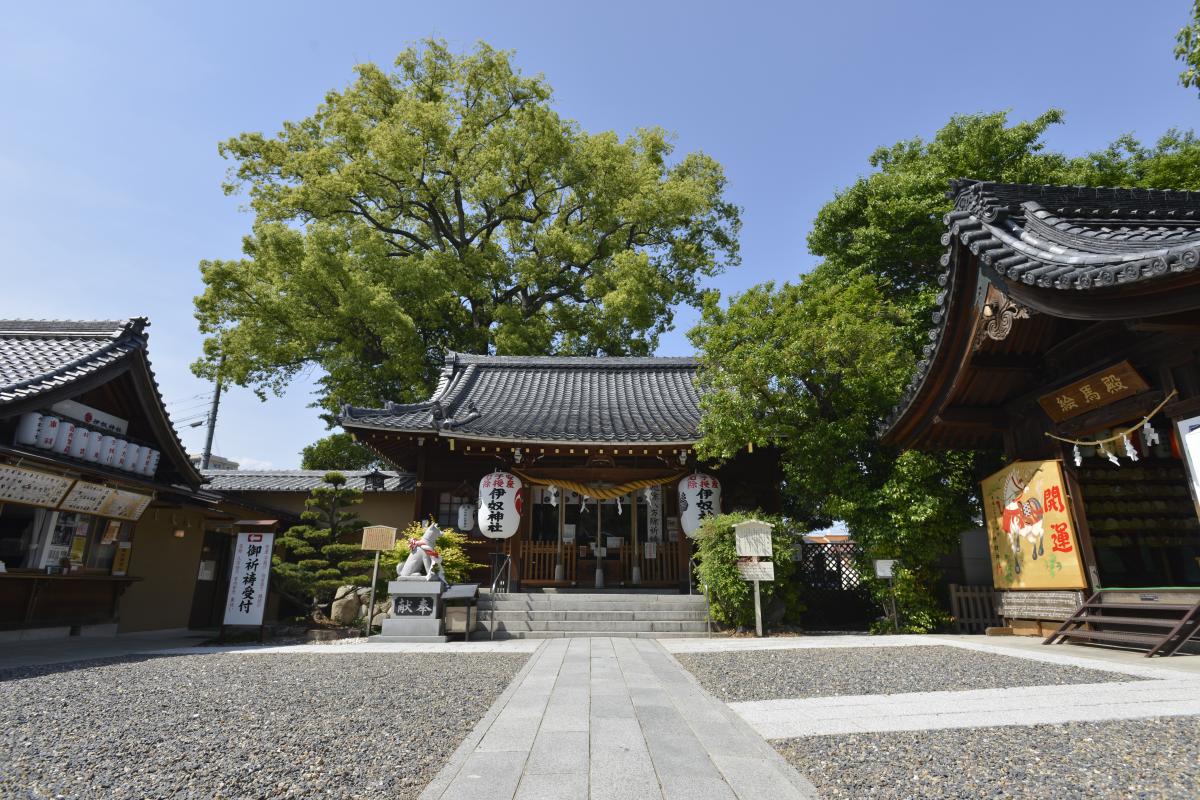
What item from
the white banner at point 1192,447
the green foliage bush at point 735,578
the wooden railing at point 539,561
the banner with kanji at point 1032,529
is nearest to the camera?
the white banner at point 1192,447

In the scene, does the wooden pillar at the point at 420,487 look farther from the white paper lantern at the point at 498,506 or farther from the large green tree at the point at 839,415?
the large green tree at the point at 839,415

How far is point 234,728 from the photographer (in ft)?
12.9

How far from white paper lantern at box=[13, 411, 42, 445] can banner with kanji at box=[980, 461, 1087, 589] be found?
46.6ft

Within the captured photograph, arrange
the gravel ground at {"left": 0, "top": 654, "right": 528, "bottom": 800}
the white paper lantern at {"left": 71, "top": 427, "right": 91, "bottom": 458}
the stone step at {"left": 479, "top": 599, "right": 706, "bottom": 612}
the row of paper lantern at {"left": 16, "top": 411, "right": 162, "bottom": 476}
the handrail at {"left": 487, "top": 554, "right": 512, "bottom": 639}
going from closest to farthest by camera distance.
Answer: the gravel ground at {"left": 0, "top": 654, "right": 528, "bottom": 800} → the row of paper lantern at {"left": 16, "top": 411, "right": 162, "bottom": 476} → the white paper lantern at {"left": 71, "top": 427, "right": 91, "bottom": 458} → the handrail at {"left": 487, "top": 554, "right": 512, "bottom": 639} → the stone step at {"left": 479, "top": 599, "right": 706, "bottom": 612}

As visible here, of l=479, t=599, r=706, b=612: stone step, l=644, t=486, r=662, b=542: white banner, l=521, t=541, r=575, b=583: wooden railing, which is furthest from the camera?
l=644, t=486, r=662, b=542: white banner

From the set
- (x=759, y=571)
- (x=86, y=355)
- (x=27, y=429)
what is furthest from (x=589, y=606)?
(x=86, y=355)

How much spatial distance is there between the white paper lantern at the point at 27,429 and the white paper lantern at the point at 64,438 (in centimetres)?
39

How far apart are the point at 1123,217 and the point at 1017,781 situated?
25.0 feet

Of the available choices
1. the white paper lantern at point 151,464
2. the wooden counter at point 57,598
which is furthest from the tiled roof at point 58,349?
the wooden counter at point 57,598

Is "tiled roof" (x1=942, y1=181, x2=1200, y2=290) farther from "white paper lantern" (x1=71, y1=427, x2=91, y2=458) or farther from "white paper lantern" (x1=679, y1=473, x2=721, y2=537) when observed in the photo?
"white paper lantern" (x1=71, y1=427, x2=91, y2=458)

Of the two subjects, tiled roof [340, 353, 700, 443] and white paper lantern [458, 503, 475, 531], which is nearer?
tiled roof [340, 353, 700, 443]

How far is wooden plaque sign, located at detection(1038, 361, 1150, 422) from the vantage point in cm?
677

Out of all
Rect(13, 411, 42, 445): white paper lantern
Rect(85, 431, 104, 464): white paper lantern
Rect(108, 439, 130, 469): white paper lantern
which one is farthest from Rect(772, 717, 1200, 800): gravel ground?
Rect(108, 439, 130, 469): white paper lantern

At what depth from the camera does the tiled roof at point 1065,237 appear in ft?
17.7
